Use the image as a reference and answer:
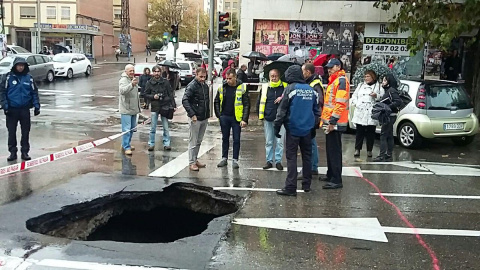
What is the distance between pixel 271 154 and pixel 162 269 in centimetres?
467

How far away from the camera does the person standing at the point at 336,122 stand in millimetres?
7145

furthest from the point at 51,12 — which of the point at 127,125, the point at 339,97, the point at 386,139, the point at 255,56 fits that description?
the point at 339,97

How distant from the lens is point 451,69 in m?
18.9

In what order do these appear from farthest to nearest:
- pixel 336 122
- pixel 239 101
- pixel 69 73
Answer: pixel 69 73, pixel 239 101, pixel 336 122

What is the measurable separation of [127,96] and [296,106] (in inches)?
169

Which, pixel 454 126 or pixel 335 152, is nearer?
Result: pixel 335 152

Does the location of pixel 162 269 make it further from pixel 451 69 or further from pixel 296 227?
pixel 451 69

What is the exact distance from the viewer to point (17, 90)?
8.79 meters

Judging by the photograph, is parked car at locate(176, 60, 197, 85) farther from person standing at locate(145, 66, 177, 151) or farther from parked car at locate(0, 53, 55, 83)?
person standing at locate(145, 66, 177, 151)

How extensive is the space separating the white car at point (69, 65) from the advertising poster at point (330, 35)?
57.5 feet

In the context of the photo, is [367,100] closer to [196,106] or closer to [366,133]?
[366,133]

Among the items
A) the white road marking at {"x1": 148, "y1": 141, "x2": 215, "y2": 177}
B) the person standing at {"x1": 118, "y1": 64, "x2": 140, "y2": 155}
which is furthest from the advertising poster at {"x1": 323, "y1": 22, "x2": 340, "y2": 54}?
the person standing at {"x1": 118, "y1": 64, "x2": 140, "y2": 155}

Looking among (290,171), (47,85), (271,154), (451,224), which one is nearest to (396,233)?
(451,224)

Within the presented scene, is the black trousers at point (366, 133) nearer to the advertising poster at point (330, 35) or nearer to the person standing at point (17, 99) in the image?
the person standing at point (17, 99)
